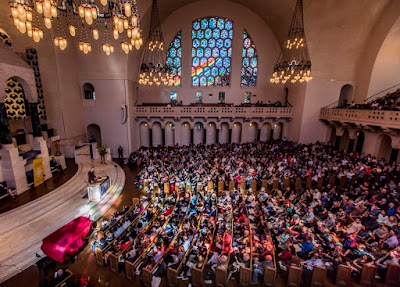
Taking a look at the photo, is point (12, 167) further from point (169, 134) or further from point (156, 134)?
point (169, 134)

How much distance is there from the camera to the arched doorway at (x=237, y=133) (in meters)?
22.5

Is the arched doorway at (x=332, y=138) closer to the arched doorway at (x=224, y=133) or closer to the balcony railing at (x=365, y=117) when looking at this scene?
the balcony railing at (x=365, y=117)

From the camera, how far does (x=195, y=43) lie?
888 inches

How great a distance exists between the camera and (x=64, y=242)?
6.14 meters

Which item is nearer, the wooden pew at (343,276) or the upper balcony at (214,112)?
the wooden pew at (343,276)

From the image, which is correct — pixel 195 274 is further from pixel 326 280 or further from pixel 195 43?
pixel 195 43

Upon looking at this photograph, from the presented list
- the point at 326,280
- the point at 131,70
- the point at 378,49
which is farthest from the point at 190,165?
the point at 378,49

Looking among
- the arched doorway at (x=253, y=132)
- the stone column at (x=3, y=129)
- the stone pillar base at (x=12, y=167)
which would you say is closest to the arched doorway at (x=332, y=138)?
the arched doorway at (x=253, y=132)

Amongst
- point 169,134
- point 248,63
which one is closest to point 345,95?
point 248,63

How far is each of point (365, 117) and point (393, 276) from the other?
1180 centimetres

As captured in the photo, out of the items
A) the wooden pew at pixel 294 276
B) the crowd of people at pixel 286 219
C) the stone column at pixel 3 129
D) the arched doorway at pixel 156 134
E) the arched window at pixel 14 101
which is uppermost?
the arched window at pixel 14 101

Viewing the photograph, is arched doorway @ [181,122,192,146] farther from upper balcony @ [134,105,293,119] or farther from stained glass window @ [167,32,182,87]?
stained glass window @ [167,32,182,87]

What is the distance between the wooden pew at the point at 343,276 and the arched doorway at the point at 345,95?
17228 millimetres

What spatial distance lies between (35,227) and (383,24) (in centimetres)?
2486
